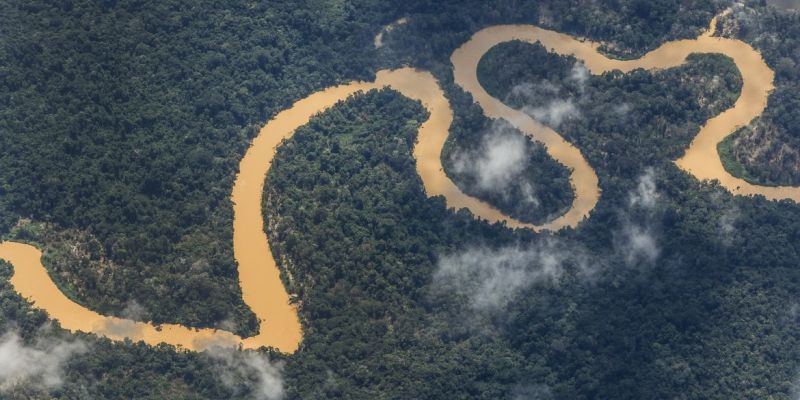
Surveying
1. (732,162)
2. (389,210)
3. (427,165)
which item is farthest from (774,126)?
(389,210)

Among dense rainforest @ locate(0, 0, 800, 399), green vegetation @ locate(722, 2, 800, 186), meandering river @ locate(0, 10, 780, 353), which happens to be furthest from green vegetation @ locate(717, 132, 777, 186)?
meandering river @ locate(0, 10, 780, 353)

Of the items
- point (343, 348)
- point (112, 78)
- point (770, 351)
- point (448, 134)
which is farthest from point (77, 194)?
point (770, 351)

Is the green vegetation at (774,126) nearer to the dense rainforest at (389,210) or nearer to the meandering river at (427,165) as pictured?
the dense rainforest at (389,210)

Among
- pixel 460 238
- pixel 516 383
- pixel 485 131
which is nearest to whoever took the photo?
pixel 516 383

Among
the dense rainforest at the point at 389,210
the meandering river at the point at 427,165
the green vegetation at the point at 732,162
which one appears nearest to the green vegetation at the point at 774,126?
the green vegetation at the point at 732,162

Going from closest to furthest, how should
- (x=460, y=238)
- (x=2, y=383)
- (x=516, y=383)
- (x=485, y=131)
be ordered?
(x=2, y=383), (x=516, y=383), (x=460, y=238), (x=485, y=131)

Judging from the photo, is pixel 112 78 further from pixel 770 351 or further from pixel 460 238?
pixel 770 351

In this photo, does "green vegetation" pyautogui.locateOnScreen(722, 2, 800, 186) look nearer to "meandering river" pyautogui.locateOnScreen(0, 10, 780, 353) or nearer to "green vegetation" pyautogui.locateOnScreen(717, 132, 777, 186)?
"green vegetation" pyautogui.locateOnScreen(717, 132, 777, 186)
